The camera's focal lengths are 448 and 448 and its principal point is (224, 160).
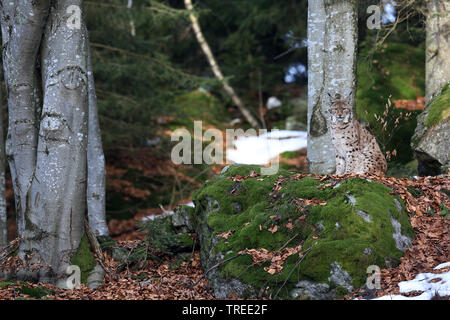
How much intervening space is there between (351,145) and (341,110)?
2.26 ft

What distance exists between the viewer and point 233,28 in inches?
1000

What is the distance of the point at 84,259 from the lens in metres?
6.71

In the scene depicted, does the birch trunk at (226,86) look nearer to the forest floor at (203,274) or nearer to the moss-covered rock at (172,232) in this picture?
the moss-covered rock at (172,232)

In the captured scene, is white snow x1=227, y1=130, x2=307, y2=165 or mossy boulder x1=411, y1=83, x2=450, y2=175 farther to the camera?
white snow x1=227, y1=130, x2=307, y2=165

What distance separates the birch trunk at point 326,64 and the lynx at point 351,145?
0.77 ft

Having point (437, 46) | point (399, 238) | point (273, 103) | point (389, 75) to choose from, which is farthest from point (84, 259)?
point (273, 103)

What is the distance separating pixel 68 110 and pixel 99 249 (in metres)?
2.22

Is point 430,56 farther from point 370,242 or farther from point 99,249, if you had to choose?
point 99,249

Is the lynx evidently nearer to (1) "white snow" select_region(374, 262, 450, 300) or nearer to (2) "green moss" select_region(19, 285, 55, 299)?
(1) "white snow" select_region(374, 262, 450, 300)

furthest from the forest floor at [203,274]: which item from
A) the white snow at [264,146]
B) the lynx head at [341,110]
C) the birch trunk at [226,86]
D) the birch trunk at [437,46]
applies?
the birch trunk at [226,86]

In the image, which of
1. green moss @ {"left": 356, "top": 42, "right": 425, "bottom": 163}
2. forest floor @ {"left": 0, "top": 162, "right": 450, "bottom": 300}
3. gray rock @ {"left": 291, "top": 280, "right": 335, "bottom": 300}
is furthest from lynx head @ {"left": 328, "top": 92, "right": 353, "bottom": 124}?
green moss @ {"left": 356, "top": 42, "right": 425, "bottom": 163}

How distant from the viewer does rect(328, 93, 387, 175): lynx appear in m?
7.55

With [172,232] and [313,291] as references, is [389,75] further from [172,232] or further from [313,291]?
[313,291]

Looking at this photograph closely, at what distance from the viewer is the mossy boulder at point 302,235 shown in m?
5.11
